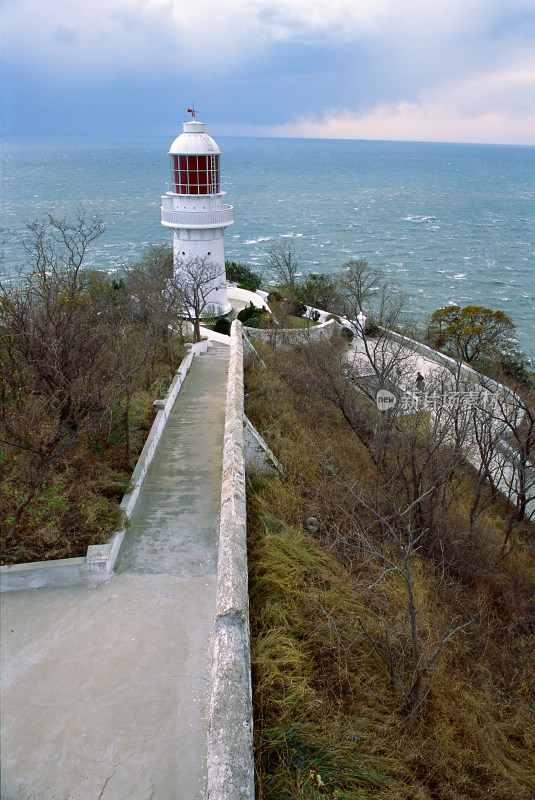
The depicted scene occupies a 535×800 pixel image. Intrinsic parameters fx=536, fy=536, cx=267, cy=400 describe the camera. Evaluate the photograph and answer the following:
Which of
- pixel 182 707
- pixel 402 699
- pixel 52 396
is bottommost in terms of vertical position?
pixel 402 699

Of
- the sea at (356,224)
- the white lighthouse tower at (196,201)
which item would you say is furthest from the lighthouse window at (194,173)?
the sea at (356,224)

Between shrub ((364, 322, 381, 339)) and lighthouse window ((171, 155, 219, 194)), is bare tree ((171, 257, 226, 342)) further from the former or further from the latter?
shrub ((364, 322, 381, 339))

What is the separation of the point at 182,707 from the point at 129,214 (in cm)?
8931

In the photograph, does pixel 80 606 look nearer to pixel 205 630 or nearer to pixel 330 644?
pixel 205 630

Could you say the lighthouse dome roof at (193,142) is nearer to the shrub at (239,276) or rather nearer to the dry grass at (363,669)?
the shrub at (239,276)

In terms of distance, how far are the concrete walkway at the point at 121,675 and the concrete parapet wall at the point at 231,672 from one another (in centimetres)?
61

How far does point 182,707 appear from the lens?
5633mm

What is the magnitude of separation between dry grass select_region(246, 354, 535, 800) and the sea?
17808mm

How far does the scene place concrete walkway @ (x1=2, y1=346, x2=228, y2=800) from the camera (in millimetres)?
4969

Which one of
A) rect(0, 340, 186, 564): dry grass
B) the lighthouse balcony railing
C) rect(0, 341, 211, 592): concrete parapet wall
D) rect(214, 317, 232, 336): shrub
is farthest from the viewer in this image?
rect(214, 317, 232, 336): shrub

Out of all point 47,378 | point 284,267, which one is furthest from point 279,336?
point 284,267

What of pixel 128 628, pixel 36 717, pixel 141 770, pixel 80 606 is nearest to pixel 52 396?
pixel 80 606

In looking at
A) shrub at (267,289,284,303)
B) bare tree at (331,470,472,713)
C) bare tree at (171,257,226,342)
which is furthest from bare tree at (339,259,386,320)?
bare tree at (331,470,472,713)

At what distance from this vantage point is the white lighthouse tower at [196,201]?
25.4 meters
